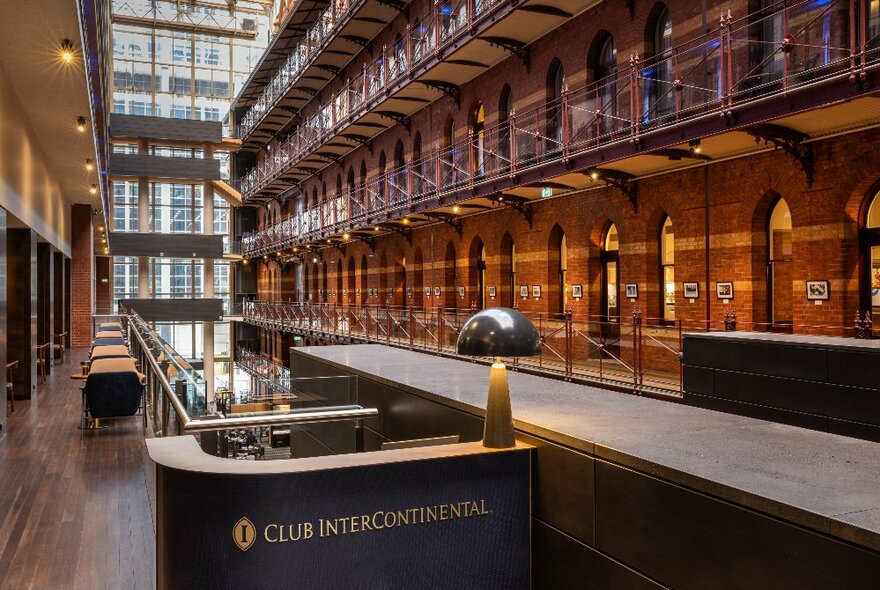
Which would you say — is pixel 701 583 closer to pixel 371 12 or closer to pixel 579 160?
pixel 579 160

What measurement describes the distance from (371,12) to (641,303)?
14.1m

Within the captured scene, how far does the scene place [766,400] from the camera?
641 centimetres

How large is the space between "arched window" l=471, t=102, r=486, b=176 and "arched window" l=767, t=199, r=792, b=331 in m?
6.38

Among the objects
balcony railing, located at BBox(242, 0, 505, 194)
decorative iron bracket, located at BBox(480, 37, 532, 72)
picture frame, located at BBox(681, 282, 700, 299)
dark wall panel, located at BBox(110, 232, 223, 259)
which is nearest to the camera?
picture frame, located at BBox(681, 282, 700, 299)

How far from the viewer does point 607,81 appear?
13.1m

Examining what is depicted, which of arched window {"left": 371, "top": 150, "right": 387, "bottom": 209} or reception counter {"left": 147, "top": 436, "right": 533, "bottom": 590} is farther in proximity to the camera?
arched window {"left": 371, "top": 150, "right": 387, "bottom": 209}

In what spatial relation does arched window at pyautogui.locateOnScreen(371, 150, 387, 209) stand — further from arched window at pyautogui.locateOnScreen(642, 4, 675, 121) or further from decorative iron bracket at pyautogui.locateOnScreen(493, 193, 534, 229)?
arched window at pyautogui.locateOnScreen(642, 4, 675, 121)

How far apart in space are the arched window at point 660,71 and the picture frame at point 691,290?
2.71m

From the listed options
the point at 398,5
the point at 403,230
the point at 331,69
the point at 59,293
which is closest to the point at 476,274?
the point at 403,230

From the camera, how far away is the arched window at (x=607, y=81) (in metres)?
11.6

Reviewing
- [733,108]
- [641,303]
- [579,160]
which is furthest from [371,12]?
[733,108]

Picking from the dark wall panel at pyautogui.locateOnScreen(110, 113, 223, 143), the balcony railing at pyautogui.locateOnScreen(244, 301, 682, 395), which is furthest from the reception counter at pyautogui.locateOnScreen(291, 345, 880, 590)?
the dark wall panel at pyautogui.locateOnScreen(110, 113, 223, 143)

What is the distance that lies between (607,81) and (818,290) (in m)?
5.84

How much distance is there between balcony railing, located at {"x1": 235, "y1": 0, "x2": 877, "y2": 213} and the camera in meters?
8.23
